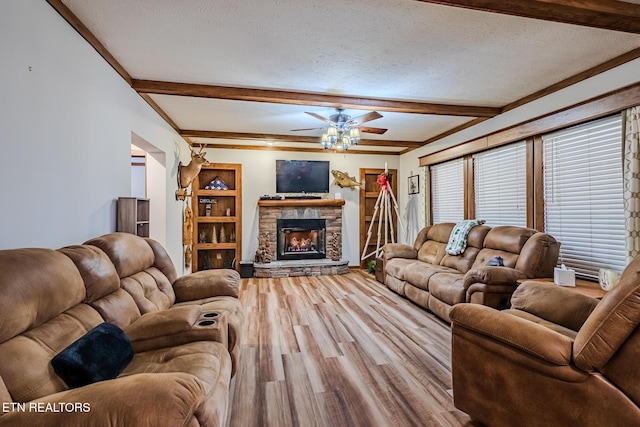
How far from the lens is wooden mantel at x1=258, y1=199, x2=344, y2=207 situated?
19.9 ft

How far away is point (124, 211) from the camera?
2.83m

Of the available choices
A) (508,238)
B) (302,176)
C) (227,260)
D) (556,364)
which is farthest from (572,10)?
(227,260)

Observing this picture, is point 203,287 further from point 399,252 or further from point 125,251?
point 399,252

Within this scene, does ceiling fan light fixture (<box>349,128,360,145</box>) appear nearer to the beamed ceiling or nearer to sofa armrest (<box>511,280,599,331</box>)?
the beamed ceiling

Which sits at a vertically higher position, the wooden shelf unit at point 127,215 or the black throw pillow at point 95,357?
the wooden shelf unit at point 127,215

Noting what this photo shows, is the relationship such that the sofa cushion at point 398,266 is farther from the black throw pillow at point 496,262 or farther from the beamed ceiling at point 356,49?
the beamed ceiling at point 356,49

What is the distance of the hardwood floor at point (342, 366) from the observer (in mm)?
1914

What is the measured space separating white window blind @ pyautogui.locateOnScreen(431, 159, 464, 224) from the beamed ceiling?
1.28 m

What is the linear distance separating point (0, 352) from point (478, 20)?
312 centimetres

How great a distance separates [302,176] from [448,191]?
2.78 meters

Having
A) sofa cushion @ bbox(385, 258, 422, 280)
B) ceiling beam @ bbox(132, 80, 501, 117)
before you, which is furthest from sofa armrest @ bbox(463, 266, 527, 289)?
ceiling beam @ bbox(132, 80, 501, 117)

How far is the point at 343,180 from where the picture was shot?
648 cm

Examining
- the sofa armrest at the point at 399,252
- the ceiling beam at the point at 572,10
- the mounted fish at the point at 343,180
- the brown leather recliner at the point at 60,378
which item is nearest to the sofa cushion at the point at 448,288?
the sofa armrest at the point at 399,252

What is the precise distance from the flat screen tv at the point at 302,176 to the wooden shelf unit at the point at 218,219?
0.83 m
